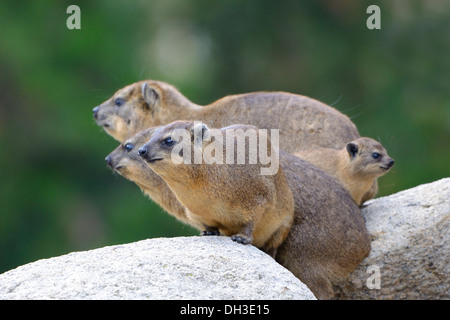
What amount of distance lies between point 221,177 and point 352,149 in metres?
3.44

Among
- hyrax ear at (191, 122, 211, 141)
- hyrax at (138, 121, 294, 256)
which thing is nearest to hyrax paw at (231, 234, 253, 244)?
hyrax at (138, 121, 294, 256)

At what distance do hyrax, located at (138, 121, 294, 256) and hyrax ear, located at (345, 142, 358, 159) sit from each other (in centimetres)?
250

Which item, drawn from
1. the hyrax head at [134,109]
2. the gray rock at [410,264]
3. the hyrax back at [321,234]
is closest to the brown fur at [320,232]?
the hyrax back at [321,234]

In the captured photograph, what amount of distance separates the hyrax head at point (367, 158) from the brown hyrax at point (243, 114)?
22.4 inches

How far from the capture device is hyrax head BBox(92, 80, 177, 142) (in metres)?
13.5

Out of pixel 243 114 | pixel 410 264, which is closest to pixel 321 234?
pixel 410 264

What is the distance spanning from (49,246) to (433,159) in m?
11.4

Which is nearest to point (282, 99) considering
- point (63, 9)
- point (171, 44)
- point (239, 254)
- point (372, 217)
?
point (372, 217)

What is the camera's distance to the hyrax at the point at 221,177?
8.61 m

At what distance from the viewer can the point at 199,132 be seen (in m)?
8.77

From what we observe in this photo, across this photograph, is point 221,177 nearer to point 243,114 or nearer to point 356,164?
point 356,164

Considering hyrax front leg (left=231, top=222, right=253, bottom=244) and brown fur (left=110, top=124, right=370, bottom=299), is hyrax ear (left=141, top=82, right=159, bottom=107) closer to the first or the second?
brown fur (left=110, top=124, right=370, bottom=299)

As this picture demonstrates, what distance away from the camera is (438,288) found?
9.99 metres

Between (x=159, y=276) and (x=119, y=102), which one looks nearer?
(x=159, y=276)
